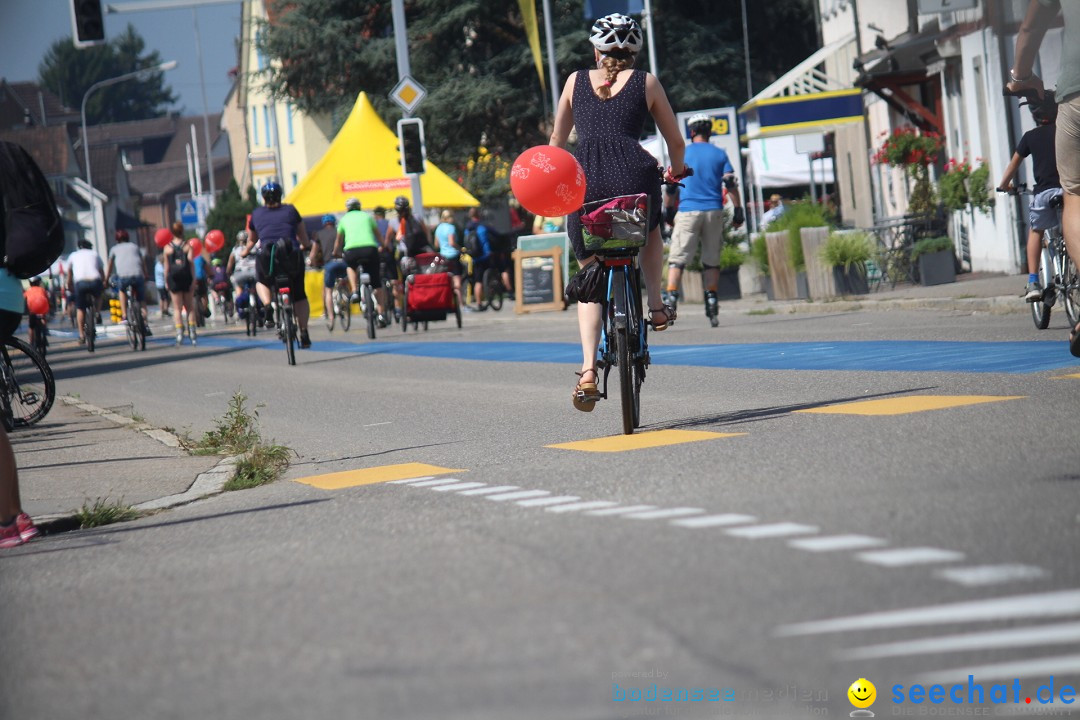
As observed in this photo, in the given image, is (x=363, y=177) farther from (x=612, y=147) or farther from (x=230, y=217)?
(x=230, y=217)

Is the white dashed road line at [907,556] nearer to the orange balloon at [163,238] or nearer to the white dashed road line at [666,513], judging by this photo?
the white dashed road line at [666,513]

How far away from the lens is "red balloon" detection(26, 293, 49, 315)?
70.0ft

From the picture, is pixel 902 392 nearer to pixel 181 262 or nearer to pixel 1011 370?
pixel 1011 370

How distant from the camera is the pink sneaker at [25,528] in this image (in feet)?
21.9

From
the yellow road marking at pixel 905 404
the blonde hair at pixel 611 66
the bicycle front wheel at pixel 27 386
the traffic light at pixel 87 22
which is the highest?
the traffic light at pixel 87 22

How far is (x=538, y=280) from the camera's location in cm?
2683

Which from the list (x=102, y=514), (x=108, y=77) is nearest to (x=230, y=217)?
(x=102, y=514)

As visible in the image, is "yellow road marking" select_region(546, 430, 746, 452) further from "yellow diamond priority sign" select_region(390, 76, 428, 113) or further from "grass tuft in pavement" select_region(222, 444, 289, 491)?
"yellow diamond priority sign" select_region(390, 76, 428, 113)

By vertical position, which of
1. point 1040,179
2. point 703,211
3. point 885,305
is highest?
point 703,211

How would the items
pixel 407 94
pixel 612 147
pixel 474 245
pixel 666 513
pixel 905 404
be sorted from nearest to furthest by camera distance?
pixel 666 513, pixel 612 147, pixel 905 404, pixel 407 94, pixel 474 245

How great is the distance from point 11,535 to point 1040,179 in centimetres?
877

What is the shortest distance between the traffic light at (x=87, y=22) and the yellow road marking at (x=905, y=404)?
19468 millimetres

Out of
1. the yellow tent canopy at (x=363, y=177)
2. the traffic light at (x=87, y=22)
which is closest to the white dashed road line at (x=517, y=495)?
the traffic light at (x=87, y=22)

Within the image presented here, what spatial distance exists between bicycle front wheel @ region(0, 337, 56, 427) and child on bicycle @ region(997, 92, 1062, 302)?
25.5ft
